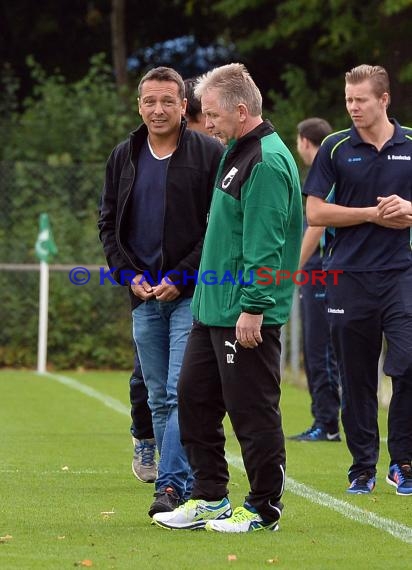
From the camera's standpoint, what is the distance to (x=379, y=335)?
781cm

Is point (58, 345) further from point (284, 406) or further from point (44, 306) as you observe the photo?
point (284, 406)

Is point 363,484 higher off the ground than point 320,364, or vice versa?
point 320,364

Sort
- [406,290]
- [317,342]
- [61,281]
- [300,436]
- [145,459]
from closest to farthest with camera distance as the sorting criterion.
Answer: [406,290], [145,459], [300,436], [317,342], [61,281]

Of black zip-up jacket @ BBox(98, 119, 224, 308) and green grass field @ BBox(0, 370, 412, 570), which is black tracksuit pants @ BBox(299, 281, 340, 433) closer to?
green grass field @ BBox(0, 370, 412, 570)

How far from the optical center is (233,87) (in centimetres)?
626

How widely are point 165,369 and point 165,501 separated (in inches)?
27.4

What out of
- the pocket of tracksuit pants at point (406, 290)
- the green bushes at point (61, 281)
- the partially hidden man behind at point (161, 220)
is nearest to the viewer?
the partially hidden man behind at point (161, 220)

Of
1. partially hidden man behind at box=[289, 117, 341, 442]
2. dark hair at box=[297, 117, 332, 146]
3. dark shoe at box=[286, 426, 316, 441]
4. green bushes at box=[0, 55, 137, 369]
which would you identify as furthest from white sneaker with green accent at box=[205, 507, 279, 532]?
green bushes at box=[0, 55, 137, 369]

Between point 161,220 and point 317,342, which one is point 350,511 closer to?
point 161,220

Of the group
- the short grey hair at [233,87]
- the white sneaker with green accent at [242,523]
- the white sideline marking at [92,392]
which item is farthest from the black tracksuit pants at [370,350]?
the white sideline marking at [92,392]

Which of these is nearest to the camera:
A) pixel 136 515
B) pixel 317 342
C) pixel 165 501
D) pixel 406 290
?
pixel 165 501

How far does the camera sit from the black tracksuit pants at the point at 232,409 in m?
6.26

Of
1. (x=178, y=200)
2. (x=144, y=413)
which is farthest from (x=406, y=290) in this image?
(x=144, y=413)

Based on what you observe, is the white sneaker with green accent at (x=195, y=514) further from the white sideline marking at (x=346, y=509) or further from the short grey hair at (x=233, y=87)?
the short grey hair at (x=233, y=87)
